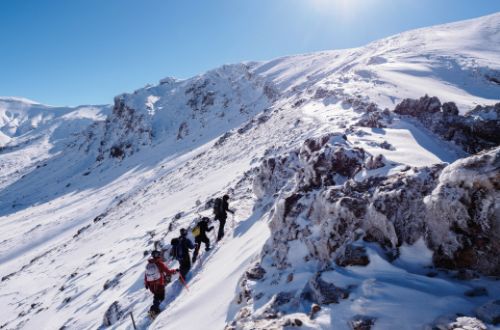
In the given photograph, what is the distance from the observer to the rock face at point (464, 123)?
1148cm

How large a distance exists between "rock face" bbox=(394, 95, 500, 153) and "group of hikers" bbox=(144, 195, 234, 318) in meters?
7.91

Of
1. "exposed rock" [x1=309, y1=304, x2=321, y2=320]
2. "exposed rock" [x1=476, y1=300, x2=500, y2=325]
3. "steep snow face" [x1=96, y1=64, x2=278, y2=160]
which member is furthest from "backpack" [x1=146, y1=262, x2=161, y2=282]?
"steep snow face" [x1=96, y1=64, x2=278, y2=160]

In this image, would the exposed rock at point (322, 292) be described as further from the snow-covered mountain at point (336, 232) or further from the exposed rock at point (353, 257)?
the exposed rock at point (353, 257)

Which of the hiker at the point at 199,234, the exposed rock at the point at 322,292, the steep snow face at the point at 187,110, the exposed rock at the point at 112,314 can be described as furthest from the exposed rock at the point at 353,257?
the steep snow face at the point at 187,110

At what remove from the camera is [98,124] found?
92625 millimetres

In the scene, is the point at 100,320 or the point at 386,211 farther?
the point at 100,320

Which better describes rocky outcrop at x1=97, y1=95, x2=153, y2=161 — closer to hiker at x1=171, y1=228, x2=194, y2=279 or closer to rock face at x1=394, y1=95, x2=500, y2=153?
rock face at x1=394, y1=95, x2=500, y2=153

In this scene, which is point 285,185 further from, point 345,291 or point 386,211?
point 345,291

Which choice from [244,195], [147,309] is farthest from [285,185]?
[147,309]

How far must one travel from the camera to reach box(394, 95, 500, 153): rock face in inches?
452

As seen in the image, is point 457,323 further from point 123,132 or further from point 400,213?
point 123,132

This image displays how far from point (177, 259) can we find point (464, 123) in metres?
10.1

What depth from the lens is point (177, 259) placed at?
35.3ft

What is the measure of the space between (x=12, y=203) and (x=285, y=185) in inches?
2639
